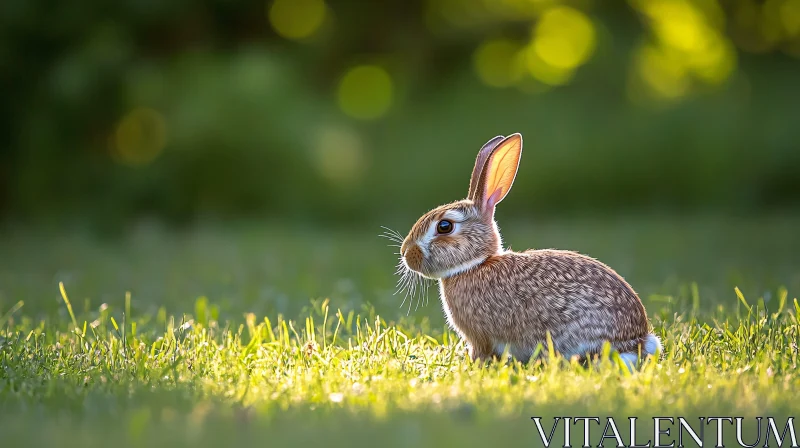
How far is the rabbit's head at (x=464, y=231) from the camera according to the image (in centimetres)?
476

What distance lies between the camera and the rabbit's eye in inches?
188

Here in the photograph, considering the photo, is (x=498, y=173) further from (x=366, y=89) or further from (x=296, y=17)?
(x=296, y=17)

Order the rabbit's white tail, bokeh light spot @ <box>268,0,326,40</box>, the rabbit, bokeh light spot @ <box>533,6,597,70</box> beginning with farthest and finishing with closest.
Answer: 1. bokeh light spot @ <box>533,6,597,70</box>
2. bokeh light spot @ <box>268,0,326,40</box>
3. the rabbit
4. the rabbit's white tail

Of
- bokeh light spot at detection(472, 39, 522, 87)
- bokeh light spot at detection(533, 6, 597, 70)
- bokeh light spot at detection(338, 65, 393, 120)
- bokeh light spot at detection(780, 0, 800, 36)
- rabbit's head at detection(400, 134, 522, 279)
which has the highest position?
bokeh light spot at detection(780, 0, 800, 36)

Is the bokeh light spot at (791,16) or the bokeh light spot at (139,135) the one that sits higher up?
the bokeh light spot at (791,16)

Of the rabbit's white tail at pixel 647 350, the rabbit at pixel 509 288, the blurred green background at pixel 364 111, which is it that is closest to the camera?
the rabbit's white tail at pixel 647 350

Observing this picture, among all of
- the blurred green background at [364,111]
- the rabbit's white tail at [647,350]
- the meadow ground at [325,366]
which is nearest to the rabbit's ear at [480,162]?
the meadow ground at [325,366]

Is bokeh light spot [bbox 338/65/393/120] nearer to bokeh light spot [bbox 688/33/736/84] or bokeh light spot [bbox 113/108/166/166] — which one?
bokeh light spot [bbox 113/108/166/166]

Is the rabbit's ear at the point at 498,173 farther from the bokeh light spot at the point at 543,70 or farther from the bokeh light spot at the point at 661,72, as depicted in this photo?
the bokeh light spot at the point at 661,72

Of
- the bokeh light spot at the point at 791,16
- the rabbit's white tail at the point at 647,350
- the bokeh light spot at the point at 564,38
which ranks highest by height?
Answer: the bokeh light spot at the point at 791,16

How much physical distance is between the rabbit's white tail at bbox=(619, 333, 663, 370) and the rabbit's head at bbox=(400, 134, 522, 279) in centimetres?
89

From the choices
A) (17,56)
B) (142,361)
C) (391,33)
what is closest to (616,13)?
(391,33)

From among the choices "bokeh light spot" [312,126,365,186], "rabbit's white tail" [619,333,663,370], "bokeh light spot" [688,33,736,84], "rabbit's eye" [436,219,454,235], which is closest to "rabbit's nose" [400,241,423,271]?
"rabbit's eye" [436,219,454,235]

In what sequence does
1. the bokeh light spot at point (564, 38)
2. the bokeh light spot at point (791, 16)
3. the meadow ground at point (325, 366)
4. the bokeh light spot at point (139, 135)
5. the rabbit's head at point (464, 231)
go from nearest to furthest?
the meadow ground at point (325, 366)
the rabbit's head at point (464, 231)
the bokeh light spot at point (139, 135)
the bokeh light spot at point (791, 16)
the bokeh light spot at point (564, 38)
